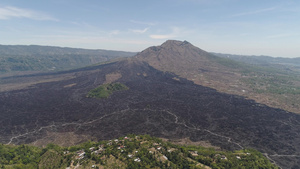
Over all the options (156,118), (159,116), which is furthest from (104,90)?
(156,118)

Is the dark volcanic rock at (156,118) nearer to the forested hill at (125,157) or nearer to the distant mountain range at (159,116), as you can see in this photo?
the distant mountain range at (159,116)

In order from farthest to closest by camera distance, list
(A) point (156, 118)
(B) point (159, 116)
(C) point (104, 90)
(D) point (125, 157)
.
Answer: (C) point (104, 90)
(B) point (159, 116)
(A) point (156, 118)
(D) point (125, 157)

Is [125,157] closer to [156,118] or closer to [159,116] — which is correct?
[156,118]

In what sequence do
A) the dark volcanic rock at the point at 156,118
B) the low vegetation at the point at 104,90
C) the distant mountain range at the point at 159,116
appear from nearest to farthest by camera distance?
the distant mountain range at the point at 159,116 → the dark volcanic rock at the point at 156,118 → the low vegetation at the point at 104,90

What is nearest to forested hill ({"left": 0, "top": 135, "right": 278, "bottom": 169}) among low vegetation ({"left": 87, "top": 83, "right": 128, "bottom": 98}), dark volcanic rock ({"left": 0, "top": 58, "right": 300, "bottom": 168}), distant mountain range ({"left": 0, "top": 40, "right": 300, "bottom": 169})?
distant mountain range ({"left": 0, "top": 40, "right": 300, "bottom": 169})

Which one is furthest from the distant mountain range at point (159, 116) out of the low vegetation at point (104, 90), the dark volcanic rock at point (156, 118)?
the low vegetation at point (104, 90)

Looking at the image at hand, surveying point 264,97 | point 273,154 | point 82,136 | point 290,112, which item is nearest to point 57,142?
point 82,136

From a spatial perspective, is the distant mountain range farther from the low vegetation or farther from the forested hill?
the forested hill
